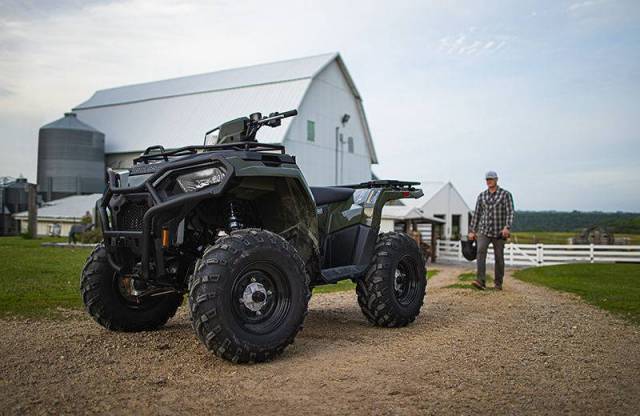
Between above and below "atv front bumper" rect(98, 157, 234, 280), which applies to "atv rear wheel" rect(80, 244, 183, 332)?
below

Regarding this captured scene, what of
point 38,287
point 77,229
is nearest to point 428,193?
point 77,229

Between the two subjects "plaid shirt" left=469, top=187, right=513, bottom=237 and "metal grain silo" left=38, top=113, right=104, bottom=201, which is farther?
"metal grain silo" left=38, top=113, right=104, bottom=201

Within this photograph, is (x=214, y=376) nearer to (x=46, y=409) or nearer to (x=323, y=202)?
(x=46, y=409)

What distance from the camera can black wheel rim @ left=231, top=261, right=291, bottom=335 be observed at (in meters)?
4.79

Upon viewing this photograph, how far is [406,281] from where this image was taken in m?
6.96

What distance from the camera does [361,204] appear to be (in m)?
6.75

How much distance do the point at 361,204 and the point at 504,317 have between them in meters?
2.44

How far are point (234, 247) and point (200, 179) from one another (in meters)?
0.68

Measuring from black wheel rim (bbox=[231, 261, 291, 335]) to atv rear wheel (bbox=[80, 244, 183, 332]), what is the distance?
1571 mm

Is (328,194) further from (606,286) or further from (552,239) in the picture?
(552,239)

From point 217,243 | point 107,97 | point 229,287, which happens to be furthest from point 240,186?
point 107,97

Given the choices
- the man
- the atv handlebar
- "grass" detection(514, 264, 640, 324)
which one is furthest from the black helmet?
the atv handlebar

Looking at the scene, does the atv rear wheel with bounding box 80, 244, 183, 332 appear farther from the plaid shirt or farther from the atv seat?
the plaid shirt

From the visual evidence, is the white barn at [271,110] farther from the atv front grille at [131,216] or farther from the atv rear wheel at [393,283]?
the atv front grille at [131,216]
